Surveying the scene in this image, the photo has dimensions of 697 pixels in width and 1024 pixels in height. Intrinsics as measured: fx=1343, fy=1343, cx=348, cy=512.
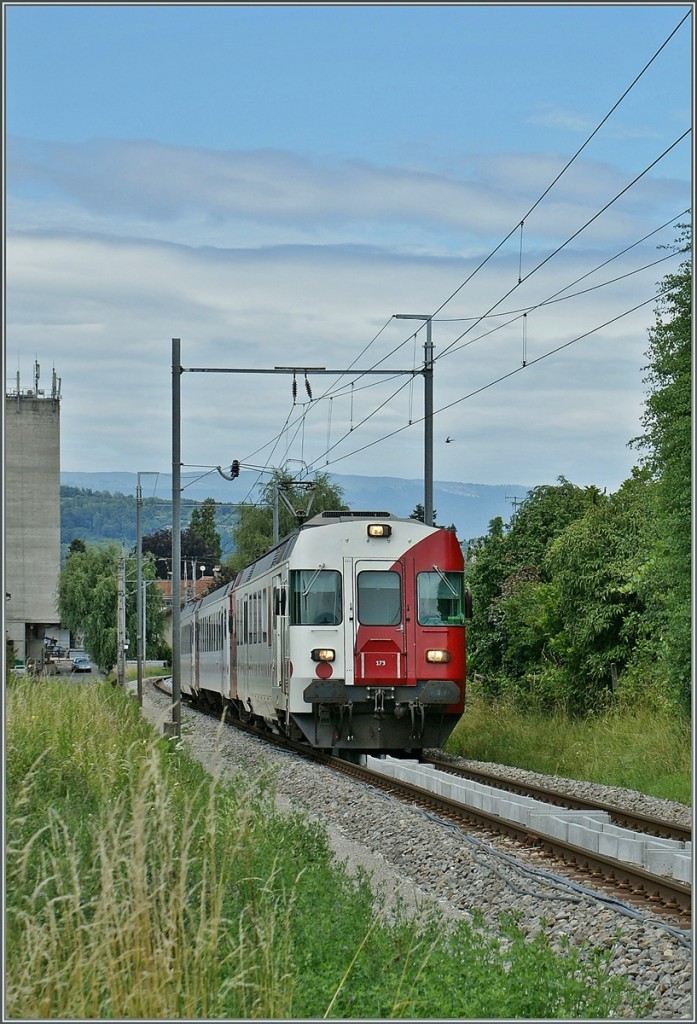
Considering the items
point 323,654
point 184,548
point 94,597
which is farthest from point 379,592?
point 184,548

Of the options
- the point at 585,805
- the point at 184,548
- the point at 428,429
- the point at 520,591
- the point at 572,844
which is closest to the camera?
the point at 572,844

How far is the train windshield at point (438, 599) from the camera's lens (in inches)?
780

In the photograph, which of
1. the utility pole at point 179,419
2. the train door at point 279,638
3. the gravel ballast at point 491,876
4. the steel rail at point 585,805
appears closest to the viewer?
the gravel ballast at point 491,876

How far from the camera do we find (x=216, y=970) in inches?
216

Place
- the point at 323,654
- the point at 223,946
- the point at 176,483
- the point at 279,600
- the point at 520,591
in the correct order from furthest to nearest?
the point at 520,591 < the point at 176,483 < the point at 279,600 < the point at 323,654 < the point at 223,946

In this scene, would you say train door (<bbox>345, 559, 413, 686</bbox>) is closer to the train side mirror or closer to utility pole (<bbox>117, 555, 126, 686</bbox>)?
the train side mirror

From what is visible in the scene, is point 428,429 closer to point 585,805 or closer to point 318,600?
point 318,600

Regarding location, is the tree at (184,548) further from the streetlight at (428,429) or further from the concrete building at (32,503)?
the streetlight at (428,429)

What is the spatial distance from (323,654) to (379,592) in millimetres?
1245

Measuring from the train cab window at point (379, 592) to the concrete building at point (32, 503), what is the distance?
15938 millimetres

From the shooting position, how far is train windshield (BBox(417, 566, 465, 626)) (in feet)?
65.0

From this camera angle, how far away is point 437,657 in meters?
19.7

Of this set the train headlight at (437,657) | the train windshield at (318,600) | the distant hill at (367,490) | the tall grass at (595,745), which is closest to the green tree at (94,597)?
the distant hill at (367,490)

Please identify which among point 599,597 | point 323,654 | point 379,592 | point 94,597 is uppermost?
point 379,592
